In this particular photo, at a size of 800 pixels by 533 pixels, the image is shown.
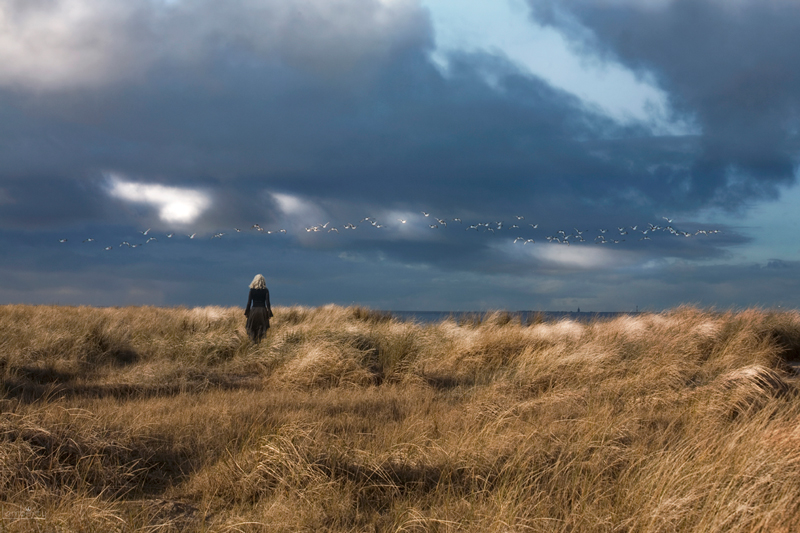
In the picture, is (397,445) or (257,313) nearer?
(397,445)

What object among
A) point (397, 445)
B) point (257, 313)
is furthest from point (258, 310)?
point (397, 445)

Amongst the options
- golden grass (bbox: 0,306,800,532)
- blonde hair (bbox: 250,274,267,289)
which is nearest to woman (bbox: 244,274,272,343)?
blonde hair (bbox: 250,274,267,289)

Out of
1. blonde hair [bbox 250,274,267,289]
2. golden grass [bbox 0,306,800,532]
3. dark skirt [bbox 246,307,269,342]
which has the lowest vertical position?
golden grass [bbox 0,306,800,532]

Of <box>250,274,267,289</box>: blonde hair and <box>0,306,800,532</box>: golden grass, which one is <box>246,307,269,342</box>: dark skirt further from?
<box>0,306,800,532</box>: golden grass

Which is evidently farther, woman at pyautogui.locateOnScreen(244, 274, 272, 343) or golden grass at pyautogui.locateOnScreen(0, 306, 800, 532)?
woman at pyautogui.locateOnScreen(244, 274, 272, 343)

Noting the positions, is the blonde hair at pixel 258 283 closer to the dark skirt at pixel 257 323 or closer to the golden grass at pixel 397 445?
the dark skirt at pixel 257 323

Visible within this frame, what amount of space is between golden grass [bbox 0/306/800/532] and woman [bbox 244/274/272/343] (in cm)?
233

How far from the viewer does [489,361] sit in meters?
11.8

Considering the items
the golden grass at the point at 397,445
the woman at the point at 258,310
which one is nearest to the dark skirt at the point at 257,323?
the woman at the point at 258,310

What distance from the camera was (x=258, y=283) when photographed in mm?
13828

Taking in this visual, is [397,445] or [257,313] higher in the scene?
[257,313]

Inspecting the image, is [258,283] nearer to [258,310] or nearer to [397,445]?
[258,310]

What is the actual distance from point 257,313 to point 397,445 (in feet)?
30.0

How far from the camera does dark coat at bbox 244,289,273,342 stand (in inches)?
537
